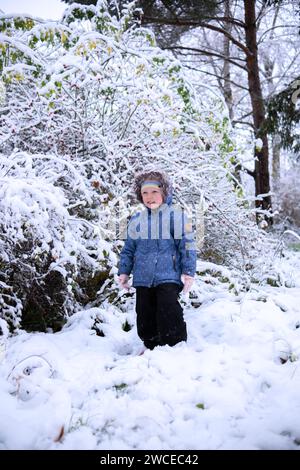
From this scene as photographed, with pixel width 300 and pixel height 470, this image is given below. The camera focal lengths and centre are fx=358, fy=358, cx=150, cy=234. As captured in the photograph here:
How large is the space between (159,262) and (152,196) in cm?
49

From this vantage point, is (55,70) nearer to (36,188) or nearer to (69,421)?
(36,188)

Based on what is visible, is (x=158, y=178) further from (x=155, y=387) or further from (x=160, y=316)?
(x=155, y=387)

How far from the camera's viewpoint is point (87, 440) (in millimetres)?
1604

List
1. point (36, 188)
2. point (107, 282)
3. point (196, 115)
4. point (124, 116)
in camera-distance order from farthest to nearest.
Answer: point (196, 115)
point (124, 116)
point (107, 282)
point (36, 188)

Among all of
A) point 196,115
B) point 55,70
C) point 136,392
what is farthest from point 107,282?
point 196,115

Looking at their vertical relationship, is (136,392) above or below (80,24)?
below

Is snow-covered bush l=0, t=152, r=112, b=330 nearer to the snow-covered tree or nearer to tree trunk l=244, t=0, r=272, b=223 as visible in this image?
the snow-covered tree

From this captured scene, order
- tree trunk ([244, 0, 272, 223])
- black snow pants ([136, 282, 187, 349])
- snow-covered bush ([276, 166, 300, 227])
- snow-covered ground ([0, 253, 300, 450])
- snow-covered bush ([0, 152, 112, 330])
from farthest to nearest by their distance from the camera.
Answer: snow-covered bush ([276, 166, 300, 227])
tree trunk ([244, 0, 272, 223])
black snow pants ([136, 282, 187, 349])
snow-covered bush ([0, 152, 112, 330])
snow-covered ground ([0, 253, 300, 450])

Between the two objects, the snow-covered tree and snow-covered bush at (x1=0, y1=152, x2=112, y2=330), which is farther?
the snow-covered tree

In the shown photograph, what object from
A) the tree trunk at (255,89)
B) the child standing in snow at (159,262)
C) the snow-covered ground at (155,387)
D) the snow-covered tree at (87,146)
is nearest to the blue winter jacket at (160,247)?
the child standing in snow at (159,262)

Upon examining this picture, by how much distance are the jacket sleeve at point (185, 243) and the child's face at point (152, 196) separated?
0.17m

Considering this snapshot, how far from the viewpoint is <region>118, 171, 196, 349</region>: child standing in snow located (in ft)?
8.49

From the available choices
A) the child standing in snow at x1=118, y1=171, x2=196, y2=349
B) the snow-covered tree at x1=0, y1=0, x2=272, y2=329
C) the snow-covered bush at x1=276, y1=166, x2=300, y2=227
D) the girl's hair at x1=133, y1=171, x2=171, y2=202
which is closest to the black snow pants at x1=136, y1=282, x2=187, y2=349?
the child standing in snow at x1=118, y1=171, x2=196, y2=349
